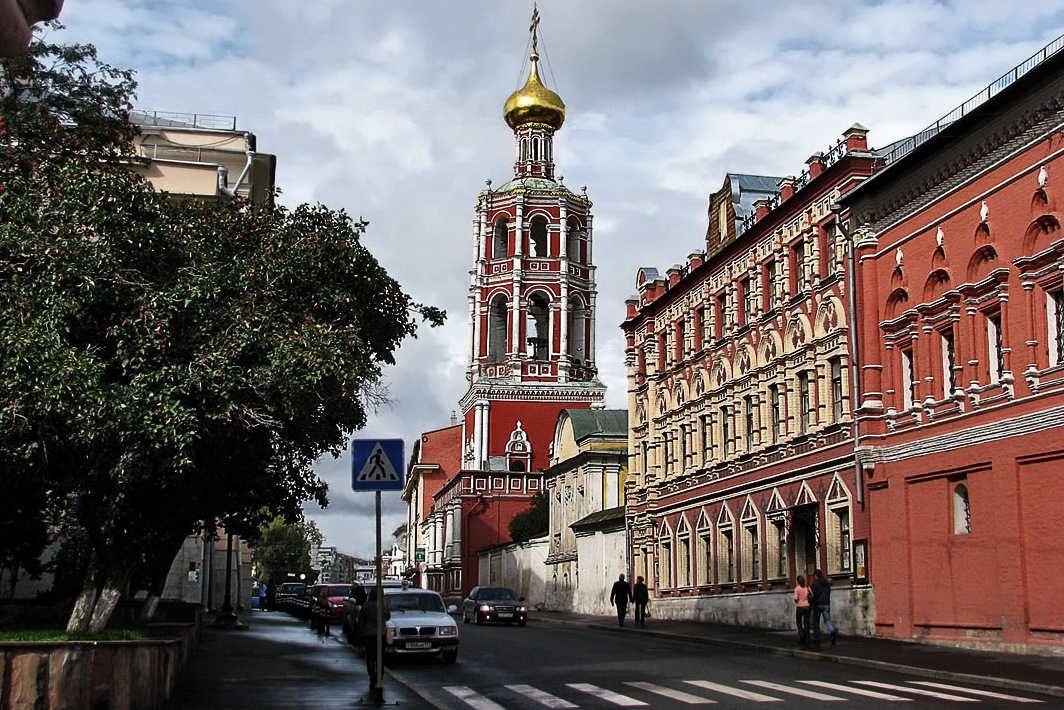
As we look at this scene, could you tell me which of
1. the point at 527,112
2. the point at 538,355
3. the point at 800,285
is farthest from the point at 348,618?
the point at 527,112

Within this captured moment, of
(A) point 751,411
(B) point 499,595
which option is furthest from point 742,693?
(B) point 499,595

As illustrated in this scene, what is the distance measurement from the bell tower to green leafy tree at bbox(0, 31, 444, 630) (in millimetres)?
57449

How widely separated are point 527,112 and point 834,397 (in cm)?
5412

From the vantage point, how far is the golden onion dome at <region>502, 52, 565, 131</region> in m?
81.3

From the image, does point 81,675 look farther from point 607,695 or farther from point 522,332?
point 522,332

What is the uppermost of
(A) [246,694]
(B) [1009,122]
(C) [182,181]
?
(C) [182,181]

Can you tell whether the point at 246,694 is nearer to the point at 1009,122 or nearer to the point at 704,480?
the point at 1009,122

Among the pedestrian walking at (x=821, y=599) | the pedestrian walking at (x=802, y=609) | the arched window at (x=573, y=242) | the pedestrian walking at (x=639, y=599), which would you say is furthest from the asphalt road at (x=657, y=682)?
the arched window at (x=573, y=242)

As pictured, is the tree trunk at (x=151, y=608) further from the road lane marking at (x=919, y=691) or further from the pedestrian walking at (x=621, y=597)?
the road lane marking at (x=919, y=691)

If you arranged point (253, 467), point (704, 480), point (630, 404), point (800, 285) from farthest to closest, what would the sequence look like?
point (630, 404) < point (704, 480) < point (800, 285) < point (253, 467)

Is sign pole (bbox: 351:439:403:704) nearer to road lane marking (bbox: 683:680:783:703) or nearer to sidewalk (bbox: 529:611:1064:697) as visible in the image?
road lane marking (bbox: 683:680:783:703)

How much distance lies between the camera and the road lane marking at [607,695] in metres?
15.1

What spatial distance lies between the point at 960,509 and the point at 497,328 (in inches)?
2148

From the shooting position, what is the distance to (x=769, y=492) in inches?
1351
